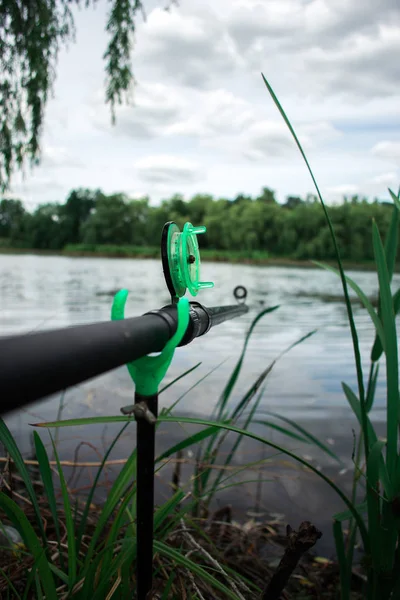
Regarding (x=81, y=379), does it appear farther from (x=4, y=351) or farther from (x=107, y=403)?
(x=107, y=403)

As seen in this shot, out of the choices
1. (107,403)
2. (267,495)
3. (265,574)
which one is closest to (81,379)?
(265,574)

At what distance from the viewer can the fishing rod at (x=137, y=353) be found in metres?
0.28

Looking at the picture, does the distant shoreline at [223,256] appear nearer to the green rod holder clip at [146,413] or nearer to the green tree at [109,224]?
the green tree at [109,224]

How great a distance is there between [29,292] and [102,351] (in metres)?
11.3

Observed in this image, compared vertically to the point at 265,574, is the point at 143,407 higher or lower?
higher

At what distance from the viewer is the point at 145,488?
0.54 meters

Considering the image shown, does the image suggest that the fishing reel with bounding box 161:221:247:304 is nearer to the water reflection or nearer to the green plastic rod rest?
the green plastic rod rest

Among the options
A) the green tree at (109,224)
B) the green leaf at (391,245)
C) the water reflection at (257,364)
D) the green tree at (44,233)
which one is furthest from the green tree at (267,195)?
the green leaf at (391,245)

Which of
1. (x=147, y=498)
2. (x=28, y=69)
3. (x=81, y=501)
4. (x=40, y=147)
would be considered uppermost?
(x=28, y=69)

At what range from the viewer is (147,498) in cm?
54

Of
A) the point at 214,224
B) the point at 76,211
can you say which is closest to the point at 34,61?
the point at 214,224

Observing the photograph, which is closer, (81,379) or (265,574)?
(81,379)

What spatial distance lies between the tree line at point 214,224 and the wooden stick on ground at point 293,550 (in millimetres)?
38655

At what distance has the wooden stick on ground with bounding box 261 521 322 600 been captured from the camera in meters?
0.68
